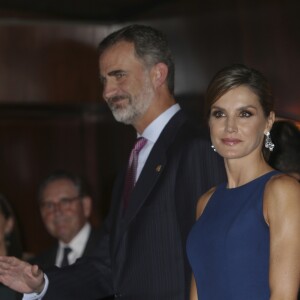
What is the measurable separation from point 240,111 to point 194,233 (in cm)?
40

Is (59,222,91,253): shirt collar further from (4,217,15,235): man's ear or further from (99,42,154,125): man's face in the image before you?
(99,42,154,125): man's face

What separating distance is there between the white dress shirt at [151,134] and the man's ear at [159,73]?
103mm

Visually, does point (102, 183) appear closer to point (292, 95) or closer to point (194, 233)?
point (292, 95)

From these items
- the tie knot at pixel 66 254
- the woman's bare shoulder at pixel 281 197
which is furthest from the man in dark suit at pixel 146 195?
the tie knot at pixel 66 254

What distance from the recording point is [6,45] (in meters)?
5.93

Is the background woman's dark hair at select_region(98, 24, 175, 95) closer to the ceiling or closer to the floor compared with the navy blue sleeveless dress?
closer to the ceiling

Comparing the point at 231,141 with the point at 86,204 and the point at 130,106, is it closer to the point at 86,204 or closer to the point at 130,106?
the point at 130,106

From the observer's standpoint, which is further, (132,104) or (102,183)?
(102,183)

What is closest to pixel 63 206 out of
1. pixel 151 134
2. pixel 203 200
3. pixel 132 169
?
pixel 132 169

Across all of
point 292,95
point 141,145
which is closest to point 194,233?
point 141,145

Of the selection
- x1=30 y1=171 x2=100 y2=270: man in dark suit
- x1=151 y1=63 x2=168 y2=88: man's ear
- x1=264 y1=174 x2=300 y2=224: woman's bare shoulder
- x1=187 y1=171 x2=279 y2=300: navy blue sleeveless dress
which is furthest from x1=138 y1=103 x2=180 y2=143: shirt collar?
x1=30 y1=171 x2=100 y2=270: man in dark suit

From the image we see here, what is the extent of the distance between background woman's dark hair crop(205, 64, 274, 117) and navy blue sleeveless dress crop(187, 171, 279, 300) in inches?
8.5

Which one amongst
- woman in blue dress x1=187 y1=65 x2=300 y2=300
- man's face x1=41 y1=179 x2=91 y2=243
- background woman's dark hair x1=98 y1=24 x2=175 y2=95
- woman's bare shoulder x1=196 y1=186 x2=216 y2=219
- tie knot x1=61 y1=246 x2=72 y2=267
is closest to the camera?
woman in blue dress x1=187 y1=65 x2=300 y2=300

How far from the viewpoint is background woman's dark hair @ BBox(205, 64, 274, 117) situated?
8.18 feet
